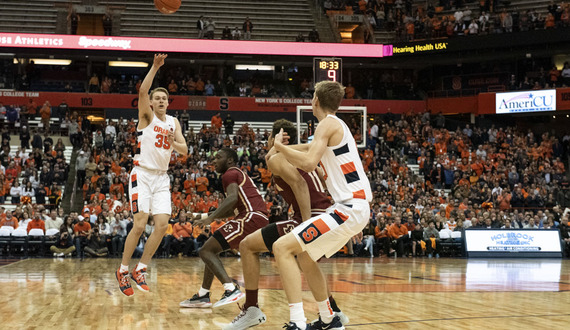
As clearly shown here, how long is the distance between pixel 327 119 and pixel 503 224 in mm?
16432

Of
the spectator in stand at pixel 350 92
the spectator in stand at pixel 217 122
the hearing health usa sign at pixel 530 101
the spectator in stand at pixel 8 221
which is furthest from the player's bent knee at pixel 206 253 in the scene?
the spectator in stand at pixel 350 92

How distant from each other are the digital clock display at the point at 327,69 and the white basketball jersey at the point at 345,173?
48.6ft

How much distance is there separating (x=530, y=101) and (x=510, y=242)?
13004 mm

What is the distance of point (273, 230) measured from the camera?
6.02 meters

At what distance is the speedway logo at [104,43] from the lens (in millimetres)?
30672

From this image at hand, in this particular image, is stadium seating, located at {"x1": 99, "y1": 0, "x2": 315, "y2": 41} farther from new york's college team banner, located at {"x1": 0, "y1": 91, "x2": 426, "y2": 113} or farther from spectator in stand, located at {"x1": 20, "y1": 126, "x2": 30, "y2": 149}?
spectator in stand, located at {"x1": 20, "y1": 126, "x2": 30, "y2": 149}

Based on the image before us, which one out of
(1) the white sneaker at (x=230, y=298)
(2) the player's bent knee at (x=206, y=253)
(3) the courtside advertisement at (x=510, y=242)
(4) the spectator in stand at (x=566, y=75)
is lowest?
(3) the courtside advertisement at (x=510, y=242)

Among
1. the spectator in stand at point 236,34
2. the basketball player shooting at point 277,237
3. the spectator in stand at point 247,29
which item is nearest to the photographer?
the basketball player shooting at point 277,237

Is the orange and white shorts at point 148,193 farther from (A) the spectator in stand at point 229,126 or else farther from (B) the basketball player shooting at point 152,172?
(A) the spectator in stand at point 229,126

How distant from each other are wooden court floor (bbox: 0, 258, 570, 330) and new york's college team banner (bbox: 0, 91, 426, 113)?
18.1 m

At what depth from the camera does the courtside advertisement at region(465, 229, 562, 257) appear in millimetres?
19438

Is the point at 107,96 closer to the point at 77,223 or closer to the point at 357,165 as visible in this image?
the point at 77,223

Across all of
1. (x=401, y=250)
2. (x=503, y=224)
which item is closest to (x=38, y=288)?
(x=401, y=250)

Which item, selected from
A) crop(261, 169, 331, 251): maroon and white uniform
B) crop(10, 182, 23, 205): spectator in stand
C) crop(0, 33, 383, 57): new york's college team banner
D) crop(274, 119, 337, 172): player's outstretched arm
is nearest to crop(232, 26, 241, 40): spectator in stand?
crop(0, 33, 383, 57): new york's college team banner
